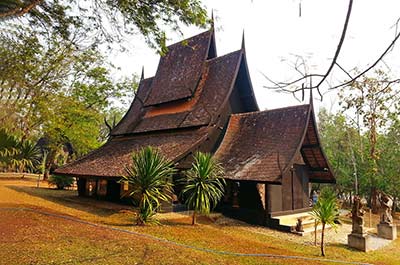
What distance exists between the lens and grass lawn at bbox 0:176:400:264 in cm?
573

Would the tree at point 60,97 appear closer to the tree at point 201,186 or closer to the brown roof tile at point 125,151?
the brown roof tile at point 125,151

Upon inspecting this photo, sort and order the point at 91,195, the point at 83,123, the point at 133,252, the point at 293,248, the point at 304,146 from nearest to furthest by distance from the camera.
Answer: the point at 133,252, the point at 293,248, the point at 304,146, the point at 91,195, the point at 83,123

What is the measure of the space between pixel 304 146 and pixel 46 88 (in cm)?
1607

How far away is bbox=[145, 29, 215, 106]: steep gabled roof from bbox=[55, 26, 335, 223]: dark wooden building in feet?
0.21

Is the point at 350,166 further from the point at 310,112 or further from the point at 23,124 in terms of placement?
the point at 23,124

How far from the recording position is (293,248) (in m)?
7.94

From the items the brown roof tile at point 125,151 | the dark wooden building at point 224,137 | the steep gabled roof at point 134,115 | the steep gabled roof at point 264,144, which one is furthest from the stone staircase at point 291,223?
the steep gabled roof at point 134,115

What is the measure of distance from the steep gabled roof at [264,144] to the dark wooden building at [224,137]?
4cm

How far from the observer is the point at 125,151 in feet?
44.9

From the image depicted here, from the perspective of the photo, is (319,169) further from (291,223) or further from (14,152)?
(14,152)

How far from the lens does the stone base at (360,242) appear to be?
27.7 ft

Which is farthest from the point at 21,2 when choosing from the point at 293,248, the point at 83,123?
the point at 83,123

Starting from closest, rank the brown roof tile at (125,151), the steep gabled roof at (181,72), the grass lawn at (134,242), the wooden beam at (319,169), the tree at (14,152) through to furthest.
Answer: the grass lawn at (134,242)
the brown roof tile at (125,151)
the wooden beam at (319,169)
the steep gabled roof at (181,72)
the tree at (14,152)

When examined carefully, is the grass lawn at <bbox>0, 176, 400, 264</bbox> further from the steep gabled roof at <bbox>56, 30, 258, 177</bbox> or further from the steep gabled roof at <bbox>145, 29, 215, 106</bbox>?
the steep gabled roof at <bbox>145, 29, 215, 106</bbox>
